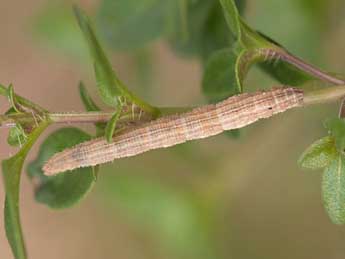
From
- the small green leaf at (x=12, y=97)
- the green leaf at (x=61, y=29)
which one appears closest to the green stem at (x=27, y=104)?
the small green leaf at (x=12, y=97)

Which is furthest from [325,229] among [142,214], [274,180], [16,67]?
[16,67]

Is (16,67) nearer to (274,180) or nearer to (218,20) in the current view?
(274,180)

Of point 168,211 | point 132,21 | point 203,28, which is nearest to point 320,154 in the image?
point 203,28

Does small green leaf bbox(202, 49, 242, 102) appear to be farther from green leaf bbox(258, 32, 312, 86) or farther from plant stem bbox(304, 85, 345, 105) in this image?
plant stem bbox(304, 85, 345, 105)

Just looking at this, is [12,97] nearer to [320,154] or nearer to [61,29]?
[320,154]

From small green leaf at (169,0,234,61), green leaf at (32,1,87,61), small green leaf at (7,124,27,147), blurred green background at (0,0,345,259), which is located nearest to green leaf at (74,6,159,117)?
small green leaf at (7,124,27,147)

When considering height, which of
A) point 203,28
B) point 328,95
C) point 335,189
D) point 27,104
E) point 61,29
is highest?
point 61,29
